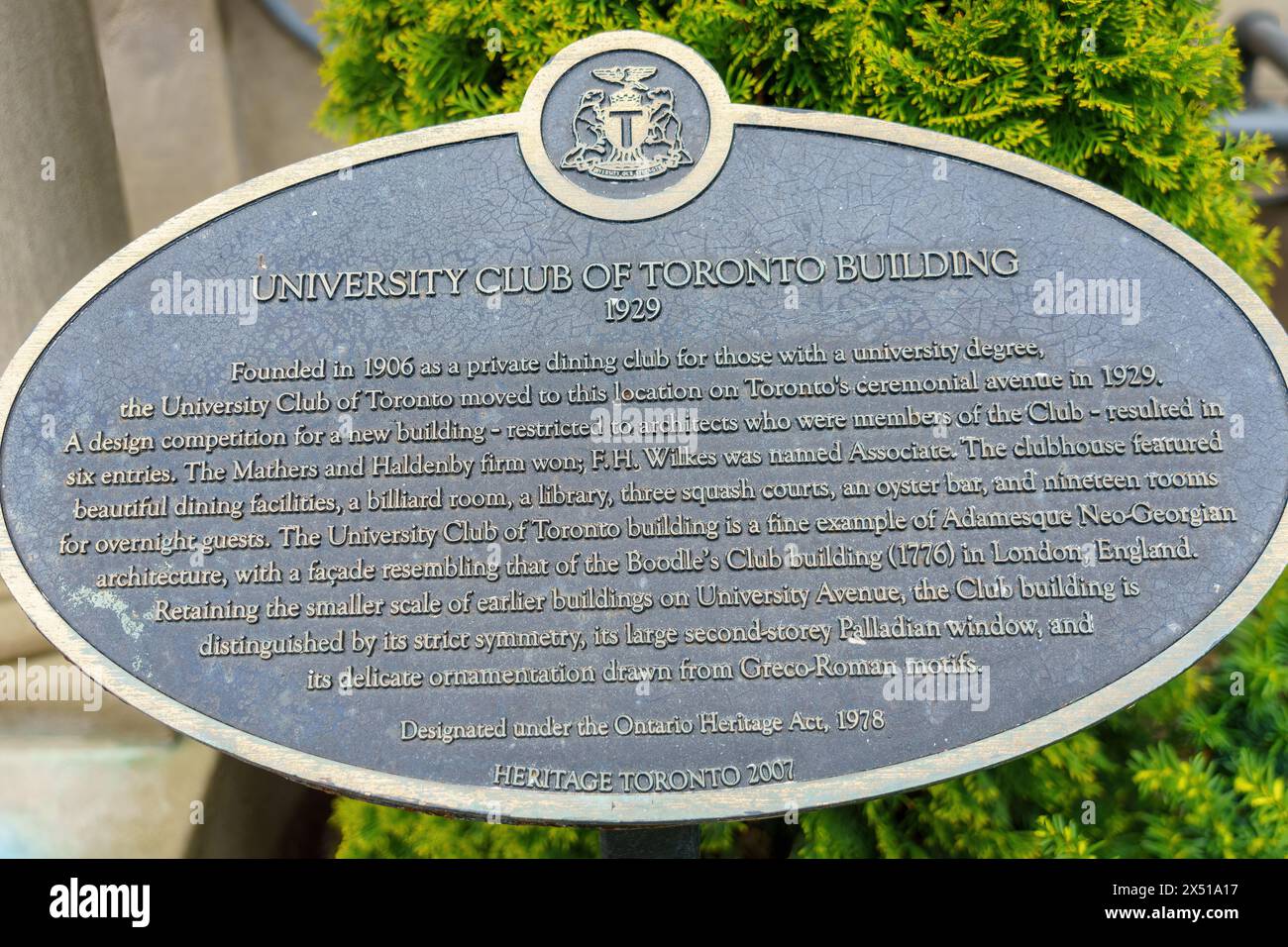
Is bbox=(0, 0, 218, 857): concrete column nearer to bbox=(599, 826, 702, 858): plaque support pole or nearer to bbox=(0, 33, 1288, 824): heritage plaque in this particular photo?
bbox=(0, 33, 1288, 824): heritage plaque

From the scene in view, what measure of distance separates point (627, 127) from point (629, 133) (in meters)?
0.02

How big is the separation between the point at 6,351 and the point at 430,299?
2.35 meters

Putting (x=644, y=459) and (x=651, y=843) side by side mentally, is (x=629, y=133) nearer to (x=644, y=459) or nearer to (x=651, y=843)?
(x=644, y=459)

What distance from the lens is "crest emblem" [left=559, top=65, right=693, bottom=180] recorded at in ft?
9.60

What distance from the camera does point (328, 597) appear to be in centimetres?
281

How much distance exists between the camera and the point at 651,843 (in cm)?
307

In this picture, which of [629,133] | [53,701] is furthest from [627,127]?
[53,701]

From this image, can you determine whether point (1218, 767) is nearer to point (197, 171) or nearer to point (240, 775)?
point (240, 775)

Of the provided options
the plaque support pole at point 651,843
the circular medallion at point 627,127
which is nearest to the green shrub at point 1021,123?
the circular medallion at point 627,127

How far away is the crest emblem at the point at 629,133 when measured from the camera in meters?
2.93

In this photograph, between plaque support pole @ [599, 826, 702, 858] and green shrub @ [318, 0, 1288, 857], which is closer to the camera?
plaque support pole @ [599, 826, 702, 858]

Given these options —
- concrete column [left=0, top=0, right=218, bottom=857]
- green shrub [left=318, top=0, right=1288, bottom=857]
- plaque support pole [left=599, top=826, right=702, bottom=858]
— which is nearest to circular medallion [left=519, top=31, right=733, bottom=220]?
green shrub [left=318, top=0, right=1288, bottom=857]

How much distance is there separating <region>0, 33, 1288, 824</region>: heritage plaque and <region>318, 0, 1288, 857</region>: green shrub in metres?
0.67

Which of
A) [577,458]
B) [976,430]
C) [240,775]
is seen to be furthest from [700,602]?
[240,775]
